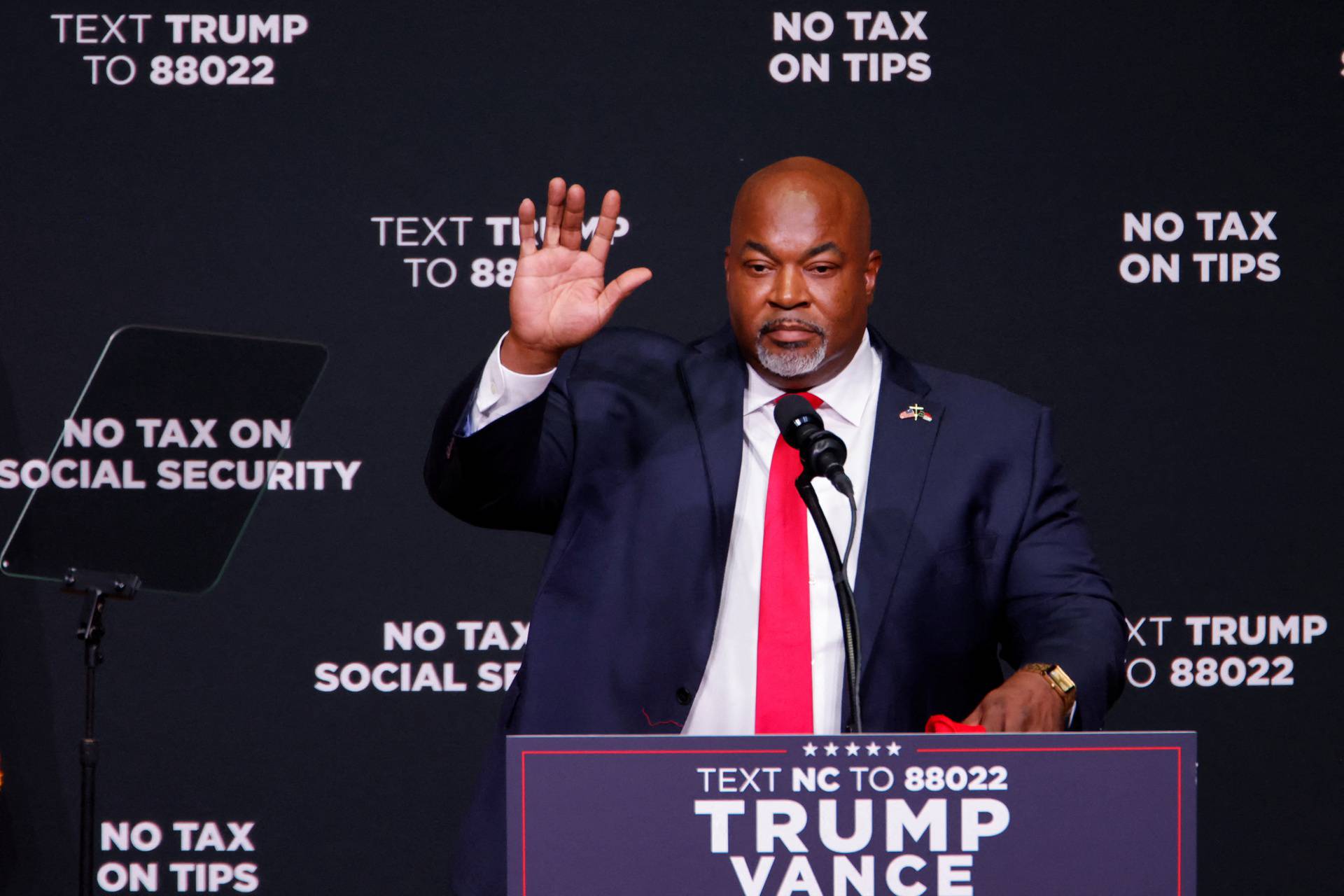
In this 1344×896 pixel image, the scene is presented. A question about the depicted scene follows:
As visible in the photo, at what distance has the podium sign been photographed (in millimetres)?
1224

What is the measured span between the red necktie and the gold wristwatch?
0.34 meters

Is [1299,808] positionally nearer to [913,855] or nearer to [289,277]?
[913,855]

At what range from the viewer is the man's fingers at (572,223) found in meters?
1.88

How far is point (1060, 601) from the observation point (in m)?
1.92

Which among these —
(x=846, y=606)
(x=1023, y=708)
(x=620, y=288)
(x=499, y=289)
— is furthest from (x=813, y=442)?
(x=499, y=289)

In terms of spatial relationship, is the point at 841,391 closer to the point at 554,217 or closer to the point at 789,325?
the point at 789,325

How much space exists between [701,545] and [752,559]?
0.07 m

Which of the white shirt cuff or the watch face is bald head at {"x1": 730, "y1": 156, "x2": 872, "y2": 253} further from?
the watch face

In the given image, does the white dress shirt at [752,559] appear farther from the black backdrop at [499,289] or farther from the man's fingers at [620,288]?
the black backdrop at [499,289]

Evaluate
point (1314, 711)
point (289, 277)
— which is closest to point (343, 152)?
point (289, 277)

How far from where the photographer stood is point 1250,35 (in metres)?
2.94

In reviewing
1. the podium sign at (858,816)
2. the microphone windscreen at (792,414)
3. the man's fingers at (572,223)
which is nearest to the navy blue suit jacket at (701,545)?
the man's fingers at (572,223)

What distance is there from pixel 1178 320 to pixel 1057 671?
1.53 meters

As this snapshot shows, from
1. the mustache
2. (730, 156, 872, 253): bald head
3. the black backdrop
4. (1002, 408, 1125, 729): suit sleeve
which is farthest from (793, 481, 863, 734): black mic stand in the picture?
the black backdrop
